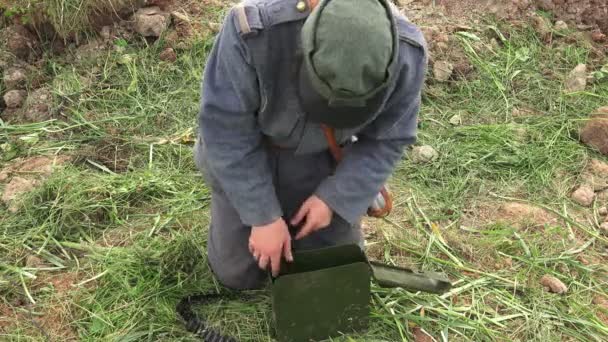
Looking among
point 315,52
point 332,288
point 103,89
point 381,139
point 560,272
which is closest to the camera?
point 315,52

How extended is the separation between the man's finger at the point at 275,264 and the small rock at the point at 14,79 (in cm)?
187

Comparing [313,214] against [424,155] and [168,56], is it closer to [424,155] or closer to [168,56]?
[424,155]

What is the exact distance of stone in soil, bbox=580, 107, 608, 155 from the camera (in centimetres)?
287

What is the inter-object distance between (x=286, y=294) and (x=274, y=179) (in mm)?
341

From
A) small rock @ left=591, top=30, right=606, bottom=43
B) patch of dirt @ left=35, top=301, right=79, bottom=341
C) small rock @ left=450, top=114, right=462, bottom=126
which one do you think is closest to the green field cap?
patch of dirt @ left=35, top=301, right=79, bottom=341

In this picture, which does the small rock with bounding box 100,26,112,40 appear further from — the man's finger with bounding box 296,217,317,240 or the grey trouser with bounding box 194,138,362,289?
the man's finger with bounding box 296,217,317,240

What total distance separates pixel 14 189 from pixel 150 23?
118 centimetres

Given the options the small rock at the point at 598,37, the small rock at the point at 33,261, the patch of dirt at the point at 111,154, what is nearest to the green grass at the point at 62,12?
the patch of dirt at the point at 111,154

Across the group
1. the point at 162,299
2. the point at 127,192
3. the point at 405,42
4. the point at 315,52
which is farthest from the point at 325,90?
the point at 127,192

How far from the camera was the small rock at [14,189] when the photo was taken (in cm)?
235

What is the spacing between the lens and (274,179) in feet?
6.09

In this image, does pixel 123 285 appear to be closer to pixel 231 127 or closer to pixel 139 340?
pixel 139 340

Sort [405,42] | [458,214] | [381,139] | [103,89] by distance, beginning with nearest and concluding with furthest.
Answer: [405,42], [381,139], [458,214], [103,89]

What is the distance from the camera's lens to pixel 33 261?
7.08ft
